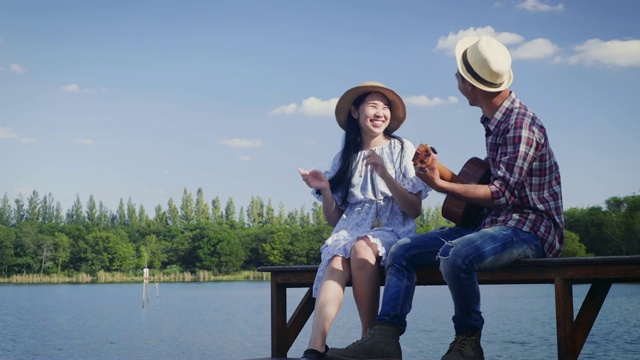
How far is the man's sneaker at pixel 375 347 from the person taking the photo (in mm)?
3221

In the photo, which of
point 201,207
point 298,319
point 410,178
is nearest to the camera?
point 410,178

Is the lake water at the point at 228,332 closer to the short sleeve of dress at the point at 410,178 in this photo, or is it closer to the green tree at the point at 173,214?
the short sleeve of dress at the point at 410,178

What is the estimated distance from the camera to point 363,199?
392 centimetres

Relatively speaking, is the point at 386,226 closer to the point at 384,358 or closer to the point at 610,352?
the point at 384,358

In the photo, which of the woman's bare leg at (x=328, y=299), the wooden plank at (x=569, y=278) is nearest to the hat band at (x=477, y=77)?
the wooden plank at (x=569, y=278)

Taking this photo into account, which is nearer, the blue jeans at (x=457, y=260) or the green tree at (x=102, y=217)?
the blue jeans at (x=457, y=260)

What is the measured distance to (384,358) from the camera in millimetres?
3256

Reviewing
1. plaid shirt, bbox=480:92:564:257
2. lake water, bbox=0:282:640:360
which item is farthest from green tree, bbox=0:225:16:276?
plaid shirt, bbox=480:92:564:257

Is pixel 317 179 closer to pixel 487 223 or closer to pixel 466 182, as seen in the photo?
pixel 466 182

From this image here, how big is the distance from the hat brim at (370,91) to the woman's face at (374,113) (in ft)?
0.14

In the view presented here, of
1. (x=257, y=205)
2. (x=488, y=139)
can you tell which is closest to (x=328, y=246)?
(x=488, y=139)

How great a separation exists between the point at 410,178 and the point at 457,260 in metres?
0.80

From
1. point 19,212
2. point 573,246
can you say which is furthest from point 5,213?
point 573,246

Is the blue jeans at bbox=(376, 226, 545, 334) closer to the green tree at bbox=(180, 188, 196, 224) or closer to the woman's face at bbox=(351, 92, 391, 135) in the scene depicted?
the woman's face at bbox=(351, 92, 391, 135)
